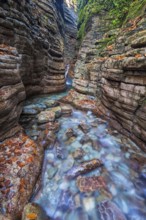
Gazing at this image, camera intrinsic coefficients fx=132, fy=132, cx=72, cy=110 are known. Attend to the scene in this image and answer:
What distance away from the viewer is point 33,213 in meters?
3.00

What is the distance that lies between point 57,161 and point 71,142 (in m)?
1.08

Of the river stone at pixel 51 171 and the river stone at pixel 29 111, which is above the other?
the river stone at pixel 29 111

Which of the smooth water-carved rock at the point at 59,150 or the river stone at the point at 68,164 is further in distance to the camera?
the smooth water-carved rock at the point at 59,150

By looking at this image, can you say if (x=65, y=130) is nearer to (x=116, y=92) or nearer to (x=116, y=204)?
(x=116, y=92)

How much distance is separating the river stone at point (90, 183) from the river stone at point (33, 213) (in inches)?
44.6

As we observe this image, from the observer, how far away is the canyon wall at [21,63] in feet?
15.8

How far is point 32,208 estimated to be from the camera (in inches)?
122

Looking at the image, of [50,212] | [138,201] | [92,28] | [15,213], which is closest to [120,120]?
[138,201]

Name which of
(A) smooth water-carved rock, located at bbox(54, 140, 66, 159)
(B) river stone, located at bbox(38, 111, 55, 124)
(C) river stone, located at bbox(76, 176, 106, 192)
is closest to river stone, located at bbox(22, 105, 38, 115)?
(B) river stone, located at bbox(38, 111, 55, 124)

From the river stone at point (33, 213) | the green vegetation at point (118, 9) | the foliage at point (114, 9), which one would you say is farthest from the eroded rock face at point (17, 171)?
the foliage at point (114, 9)

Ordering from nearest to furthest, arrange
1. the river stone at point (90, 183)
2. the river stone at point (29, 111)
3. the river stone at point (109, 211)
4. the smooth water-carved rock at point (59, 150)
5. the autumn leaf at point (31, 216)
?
the autumn leaf at point (31, 216), the river stone at point (109, 211), the river stone at point (90, 183), the smooth water-carved rock at point (59, 150), the river stone at point (29, 111)

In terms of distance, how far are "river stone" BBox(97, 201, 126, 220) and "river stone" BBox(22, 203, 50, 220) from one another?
1.30m

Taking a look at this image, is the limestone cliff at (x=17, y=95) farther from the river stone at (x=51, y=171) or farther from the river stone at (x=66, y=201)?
the river stone at (x=66, y=201)

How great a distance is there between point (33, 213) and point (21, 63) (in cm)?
697
